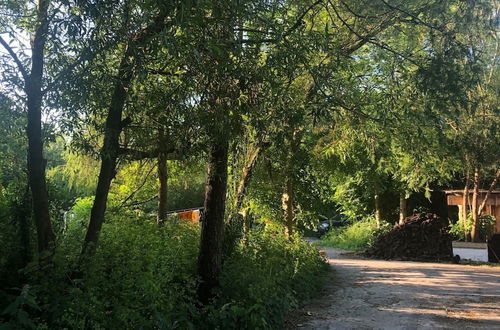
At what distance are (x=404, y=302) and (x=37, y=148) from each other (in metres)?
6.56

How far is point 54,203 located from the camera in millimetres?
Result: 5895

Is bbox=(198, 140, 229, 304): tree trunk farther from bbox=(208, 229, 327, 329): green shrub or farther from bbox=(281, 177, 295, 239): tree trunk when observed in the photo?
bbox=(281, 177, 295, 239): tree trunk

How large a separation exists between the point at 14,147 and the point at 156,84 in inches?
75.2

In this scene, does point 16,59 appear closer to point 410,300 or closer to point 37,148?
point 37,148

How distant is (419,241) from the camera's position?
18.3m

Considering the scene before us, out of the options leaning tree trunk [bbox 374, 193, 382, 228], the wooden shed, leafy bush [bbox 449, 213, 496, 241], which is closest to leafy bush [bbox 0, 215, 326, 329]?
leafy bush [bbox 449, 213, 496, 241]

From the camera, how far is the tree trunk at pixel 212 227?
6945mm

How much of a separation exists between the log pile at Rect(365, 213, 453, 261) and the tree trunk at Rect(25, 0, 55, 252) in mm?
15507

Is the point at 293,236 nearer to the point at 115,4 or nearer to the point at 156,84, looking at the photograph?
the point at 156,84

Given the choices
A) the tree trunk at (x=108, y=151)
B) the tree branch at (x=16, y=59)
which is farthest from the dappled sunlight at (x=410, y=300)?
the tree branch at (x=16, y=59)

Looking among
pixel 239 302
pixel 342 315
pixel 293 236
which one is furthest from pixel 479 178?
pixel 239 302

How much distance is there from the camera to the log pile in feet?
58.4

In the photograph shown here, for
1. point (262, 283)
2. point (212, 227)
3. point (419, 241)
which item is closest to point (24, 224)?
point (212, 227)

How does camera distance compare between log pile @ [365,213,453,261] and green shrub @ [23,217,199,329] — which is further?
log pile @ [365,213,453,261]
